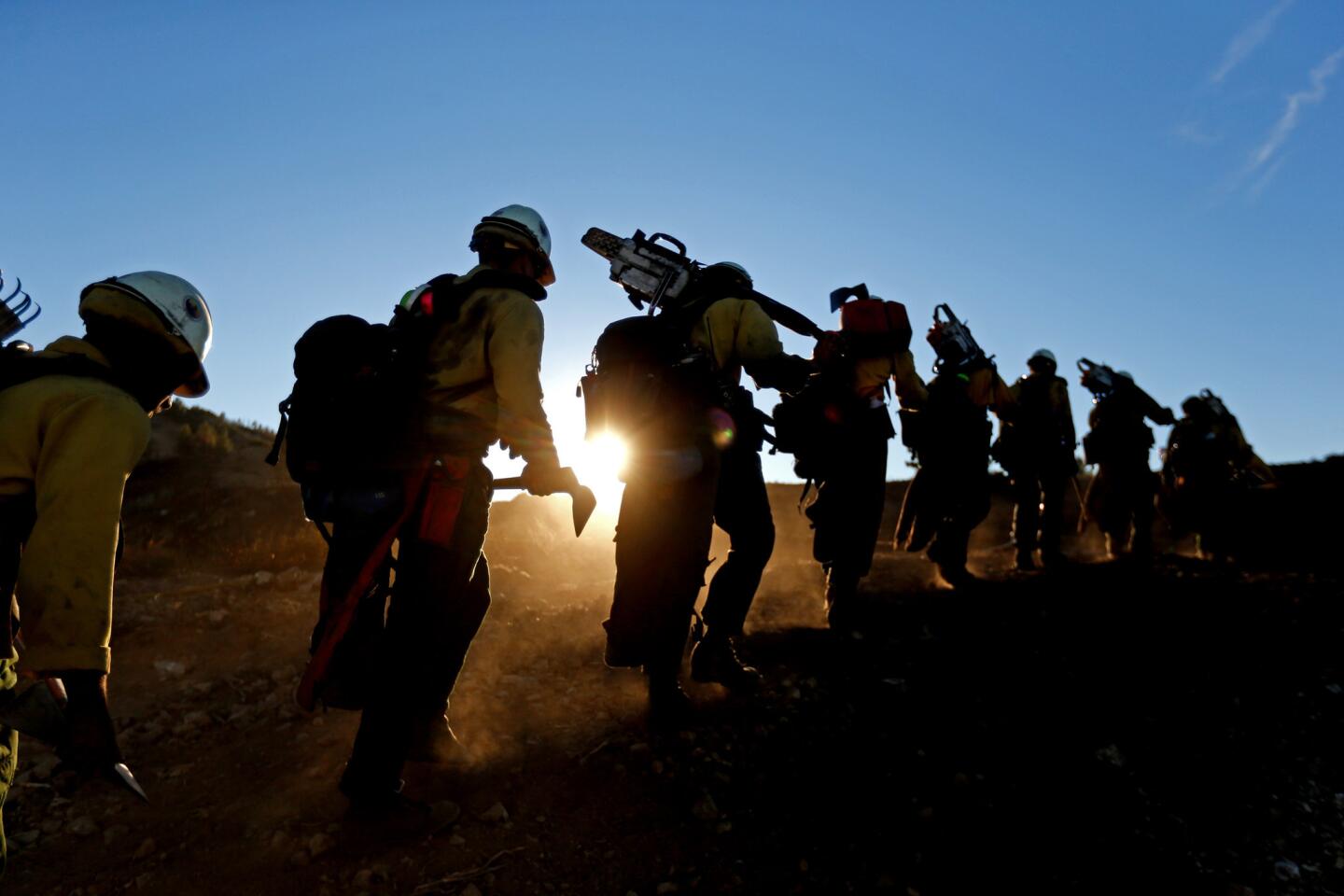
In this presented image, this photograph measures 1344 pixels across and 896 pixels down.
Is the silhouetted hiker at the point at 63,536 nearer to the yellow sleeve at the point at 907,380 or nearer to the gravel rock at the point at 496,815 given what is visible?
the gravel rock at the point at 496,815

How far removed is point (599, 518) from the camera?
1215 centimetres

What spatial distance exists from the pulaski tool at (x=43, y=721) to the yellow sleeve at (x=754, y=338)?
127 inches

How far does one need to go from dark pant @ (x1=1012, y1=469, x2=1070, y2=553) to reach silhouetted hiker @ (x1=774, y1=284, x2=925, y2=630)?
3.80 m

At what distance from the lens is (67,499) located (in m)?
2.08

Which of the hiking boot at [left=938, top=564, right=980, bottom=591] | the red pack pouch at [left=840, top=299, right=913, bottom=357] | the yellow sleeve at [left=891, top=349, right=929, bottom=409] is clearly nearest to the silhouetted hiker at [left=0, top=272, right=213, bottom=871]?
the red pack pouch at [left=840, top=299, right=913, bottom=357]

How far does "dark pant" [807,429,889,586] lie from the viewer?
539cm

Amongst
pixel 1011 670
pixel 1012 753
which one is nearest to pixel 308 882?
pixel 1012 753

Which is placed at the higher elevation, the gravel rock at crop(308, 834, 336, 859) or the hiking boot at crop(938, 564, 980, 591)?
the hiking boot at crop(938, 564, 980, 591)

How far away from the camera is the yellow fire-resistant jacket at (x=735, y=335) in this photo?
4488 millimetres

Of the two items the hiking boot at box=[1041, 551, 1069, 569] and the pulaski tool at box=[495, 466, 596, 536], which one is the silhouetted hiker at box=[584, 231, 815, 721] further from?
the hiking boot at box=[1041, 551, 1069, 569]

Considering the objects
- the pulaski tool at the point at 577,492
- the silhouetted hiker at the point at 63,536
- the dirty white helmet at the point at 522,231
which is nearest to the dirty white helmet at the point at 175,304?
the silhouetted hiker at the point at 63,536

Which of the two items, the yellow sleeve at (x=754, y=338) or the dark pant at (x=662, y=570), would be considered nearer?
the dark pant at (x=662, y=570)

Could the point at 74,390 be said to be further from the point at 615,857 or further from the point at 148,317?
the point at 615,857

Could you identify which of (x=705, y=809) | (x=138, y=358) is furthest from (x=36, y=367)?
(x=705, y=809)
